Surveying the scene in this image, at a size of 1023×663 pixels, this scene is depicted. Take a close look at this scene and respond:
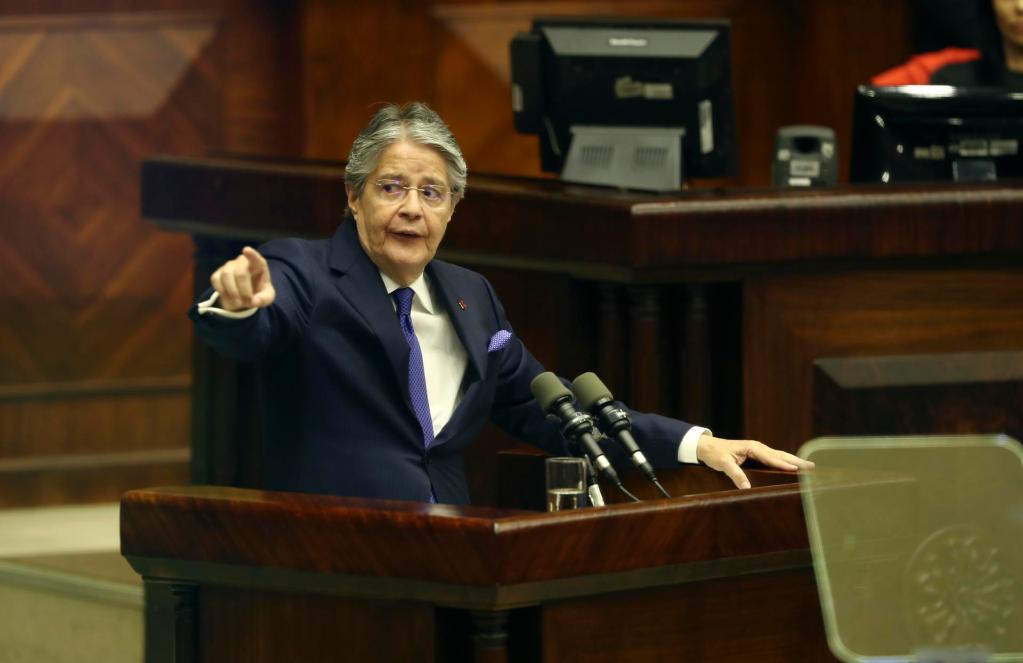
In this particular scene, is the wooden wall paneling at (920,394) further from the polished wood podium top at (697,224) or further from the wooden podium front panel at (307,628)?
the wooden podium front panel at (307,628)

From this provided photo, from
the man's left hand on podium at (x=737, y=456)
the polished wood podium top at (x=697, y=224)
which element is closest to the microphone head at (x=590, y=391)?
the man's left hand on podium at (x=737, y=456)

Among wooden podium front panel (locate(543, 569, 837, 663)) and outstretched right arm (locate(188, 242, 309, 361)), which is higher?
outstretched right arm (locate(188, 242, 309, 361))

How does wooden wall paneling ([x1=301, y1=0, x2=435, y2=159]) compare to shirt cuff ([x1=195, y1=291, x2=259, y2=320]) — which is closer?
shirt cuff ([x1=195, y1=291, x2=259, y2=320])

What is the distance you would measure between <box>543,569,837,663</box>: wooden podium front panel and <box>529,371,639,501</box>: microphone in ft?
0.82

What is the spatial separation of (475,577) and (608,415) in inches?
18.7

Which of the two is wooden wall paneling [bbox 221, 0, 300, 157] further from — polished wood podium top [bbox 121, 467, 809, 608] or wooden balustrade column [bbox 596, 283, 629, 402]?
polished wood podium top [bbox 121, 467, 809, 608]

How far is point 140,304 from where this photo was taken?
5.34 metres

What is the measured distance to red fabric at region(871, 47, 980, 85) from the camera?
15.4 ft

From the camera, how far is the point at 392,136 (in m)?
2.63

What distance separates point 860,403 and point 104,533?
2230 millimetres

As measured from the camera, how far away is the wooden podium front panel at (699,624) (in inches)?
79.9

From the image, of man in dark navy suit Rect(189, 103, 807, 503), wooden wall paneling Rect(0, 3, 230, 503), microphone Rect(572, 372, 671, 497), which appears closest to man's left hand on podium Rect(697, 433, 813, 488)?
man in dark navy suit Rect(189, 103, 807, 503)

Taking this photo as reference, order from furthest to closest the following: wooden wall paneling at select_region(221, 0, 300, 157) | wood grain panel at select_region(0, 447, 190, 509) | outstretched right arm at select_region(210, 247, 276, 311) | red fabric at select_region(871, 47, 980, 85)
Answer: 1. wooden wall paneling at select_region(221, 0, 300, 157)
2. wood grain panel at select_region(0, 447, 190, 509)
3. red fabric at select_region(871, 47, 980, 85)
4. outstretched right arm at select_region(210, 247, 276, 311)

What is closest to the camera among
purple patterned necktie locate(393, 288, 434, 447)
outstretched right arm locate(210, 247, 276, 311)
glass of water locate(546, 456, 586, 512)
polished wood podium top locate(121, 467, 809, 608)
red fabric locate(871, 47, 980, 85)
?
polished wood podium top locate(121, 467, 809, 608)
